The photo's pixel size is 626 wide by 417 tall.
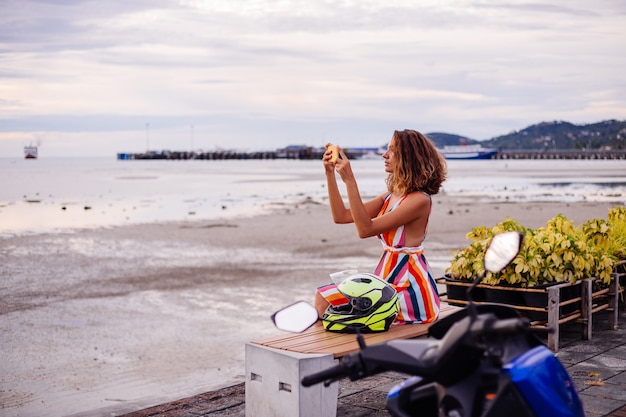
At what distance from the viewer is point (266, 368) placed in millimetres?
4785

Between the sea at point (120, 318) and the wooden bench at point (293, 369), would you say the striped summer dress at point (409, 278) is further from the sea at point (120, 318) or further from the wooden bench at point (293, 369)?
the sea at point (120, 318)

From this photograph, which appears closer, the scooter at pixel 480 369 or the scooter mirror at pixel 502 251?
the scooter at pixel 480 369

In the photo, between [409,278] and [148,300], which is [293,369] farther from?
[148,300]

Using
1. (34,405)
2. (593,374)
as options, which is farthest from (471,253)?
(34,405)

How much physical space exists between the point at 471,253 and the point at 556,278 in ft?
2.72

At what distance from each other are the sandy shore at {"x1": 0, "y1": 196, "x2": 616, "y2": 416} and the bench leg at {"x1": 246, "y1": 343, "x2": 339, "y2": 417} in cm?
269

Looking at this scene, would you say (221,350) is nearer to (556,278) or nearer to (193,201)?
(556,278)

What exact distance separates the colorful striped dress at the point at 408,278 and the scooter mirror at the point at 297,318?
2.16 meters

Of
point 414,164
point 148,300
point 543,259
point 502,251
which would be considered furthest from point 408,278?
point 148,300

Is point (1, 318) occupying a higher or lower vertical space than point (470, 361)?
lower

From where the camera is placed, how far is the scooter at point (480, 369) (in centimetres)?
220

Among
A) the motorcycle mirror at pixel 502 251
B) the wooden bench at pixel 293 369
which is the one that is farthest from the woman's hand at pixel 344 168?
the motorcycle mirror at pixel 502 251

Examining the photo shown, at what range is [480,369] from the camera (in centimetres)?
230

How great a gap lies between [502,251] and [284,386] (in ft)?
8.11
